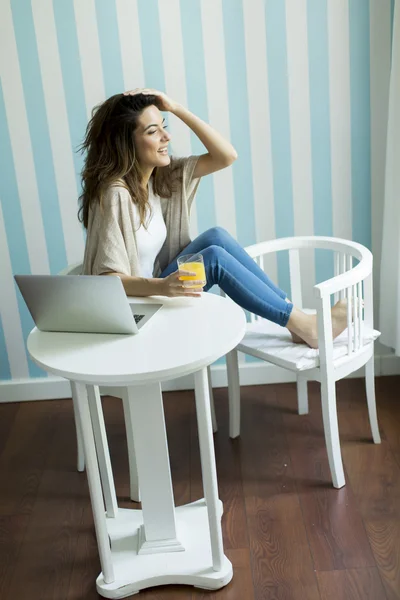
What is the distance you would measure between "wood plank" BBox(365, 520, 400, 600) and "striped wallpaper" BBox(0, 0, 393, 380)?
112 centimetres

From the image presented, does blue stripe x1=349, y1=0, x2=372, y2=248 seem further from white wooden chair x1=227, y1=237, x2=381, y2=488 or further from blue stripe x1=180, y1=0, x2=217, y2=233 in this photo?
blue stripe x1=180, y1=0, x2=217, y2=233

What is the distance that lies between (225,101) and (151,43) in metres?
0.33

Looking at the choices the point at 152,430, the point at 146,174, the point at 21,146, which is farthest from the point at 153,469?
the point at 21,146

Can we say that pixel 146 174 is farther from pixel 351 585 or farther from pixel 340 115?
pixel 351 585

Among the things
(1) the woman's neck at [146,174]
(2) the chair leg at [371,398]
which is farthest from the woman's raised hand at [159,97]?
(2) the chair leg at [371,398]

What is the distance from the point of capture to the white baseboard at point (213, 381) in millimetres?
3059

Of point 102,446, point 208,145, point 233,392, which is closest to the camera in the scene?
point 102,446

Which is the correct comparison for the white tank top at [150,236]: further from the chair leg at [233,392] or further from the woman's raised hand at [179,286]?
A: the chair leg at [233,392]

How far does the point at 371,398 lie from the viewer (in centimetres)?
252

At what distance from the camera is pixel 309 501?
228 cm

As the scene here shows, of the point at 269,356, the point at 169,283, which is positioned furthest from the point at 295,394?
the point at 169,283

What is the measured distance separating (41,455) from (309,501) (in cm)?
98

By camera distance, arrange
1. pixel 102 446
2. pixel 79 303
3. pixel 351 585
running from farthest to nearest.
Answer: pixel 102 446 < pixel 351 585 < pixel 79 303

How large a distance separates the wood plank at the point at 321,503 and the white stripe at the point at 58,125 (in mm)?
1042
